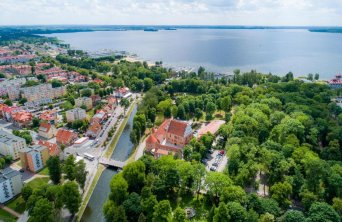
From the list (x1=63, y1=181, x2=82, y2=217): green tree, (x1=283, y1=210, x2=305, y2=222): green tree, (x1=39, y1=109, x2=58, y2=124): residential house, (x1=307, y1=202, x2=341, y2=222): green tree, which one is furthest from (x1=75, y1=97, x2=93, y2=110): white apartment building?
(x1=307, y1=202, x2=341, y2=222): green tree

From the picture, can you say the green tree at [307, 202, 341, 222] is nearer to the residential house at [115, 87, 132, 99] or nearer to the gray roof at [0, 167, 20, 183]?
the gray roof at [0, 167, 20, 183]

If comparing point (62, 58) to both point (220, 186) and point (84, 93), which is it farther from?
point (220, 186)

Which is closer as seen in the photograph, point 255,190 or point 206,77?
point 255,190

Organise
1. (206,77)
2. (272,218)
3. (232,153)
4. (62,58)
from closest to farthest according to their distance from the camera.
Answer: (272,218), (232,153), (206,77), (62,58)

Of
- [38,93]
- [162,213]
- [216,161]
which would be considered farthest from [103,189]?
[38,93]

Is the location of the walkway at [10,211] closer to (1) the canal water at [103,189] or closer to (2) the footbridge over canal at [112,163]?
(1) the canal water at [103,189]

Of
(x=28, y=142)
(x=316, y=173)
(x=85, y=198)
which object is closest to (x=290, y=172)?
(x=316, y=173)

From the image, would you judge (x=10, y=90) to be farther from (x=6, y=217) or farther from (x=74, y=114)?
(x=6, y=217)
